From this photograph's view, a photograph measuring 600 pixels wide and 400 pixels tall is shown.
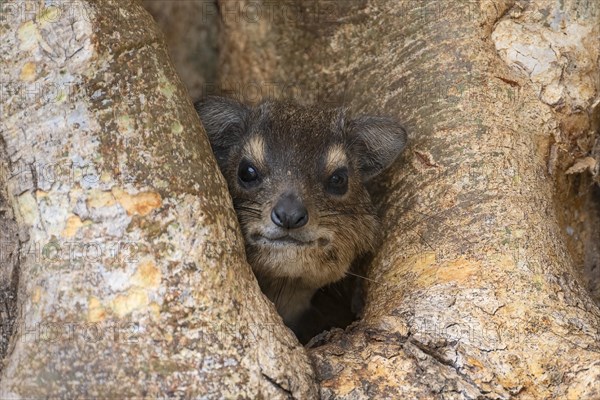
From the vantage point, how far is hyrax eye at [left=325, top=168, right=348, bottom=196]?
5.17 meters

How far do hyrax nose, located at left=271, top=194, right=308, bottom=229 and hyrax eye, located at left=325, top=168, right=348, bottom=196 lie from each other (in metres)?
0.61

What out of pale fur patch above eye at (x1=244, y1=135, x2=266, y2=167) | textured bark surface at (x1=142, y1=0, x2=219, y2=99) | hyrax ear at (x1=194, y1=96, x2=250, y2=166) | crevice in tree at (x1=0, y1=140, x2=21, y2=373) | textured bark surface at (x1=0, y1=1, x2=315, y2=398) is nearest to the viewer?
textured bark surface at (x1=0, y1=1, x2=315, y2=398)

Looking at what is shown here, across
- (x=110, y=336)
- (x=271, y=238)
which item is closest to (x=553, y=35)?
(x=271, y=238)

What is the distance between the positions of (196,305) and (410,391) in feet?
3.53

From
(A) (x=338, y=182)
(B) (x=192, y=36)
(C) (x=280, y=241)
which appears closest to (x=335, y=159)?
(A) (x=338, y=182)

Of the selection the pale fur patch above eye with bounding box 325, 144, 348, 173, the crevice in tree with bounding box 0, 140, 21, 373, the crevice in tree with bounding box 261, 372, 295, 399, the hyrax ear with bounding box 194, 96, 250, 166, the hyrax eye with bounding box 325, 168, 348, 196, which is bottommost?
the crevice in tree with bounding box 261, 372, 295, 399

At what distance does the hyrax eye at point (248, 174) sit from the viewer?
505cm

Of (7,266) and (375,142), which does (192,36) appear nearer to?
(375,142)

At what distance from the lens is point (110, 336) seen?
11.3ft

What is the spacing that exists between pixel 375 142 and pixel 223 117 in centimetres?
102

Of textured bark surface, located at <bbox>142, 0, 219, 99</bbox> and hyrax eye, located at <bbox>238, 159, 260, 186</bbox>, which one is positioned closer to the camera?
hyrax eye, located at <bbox>238, 159, 260, 186</bbox>

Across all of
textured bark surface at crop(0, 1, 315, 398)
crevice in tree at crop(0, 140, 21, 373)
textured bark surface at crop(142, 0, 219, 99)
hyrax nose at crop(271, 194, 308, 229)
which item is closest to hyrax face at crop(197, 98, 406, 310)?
hyrax nose at crop(271, 194, 308, 229)

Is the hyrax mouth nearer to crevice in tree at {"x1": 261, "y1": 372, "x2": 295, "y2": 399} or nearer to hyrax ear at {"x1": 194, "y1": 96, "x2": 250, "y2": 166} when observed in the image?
hyrax ear at {"x1": 194, "y1": 96, "x2": 250, "y2": 166}

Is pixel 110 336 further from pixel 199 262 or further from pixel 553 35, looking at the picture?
pixel 553 35
